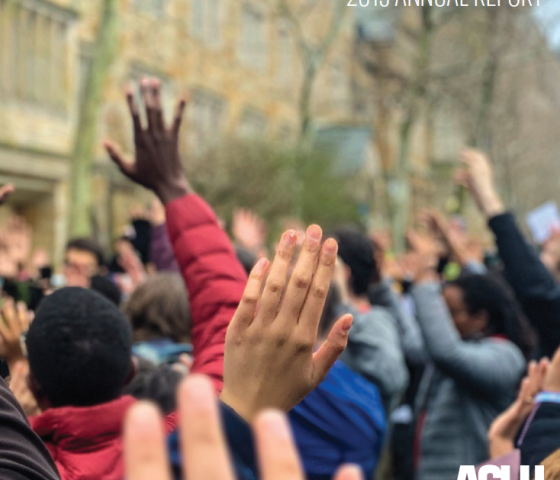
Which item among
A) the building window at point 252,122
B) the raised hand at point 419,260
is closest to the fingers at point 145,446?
the raised hand at point 419,260

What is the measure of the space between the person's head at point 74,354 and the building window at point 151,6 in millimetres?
19493

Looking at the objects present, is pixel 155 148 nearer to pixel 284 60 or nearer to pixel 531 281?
pixel 531 281

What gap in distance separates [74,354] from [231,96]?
80.4ft

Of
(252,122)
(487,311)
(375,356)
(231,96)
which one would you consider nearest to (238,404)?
(375,356)

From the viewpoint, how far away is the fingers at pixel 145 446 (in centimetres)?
77

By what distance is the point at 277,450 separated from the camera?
777 mm

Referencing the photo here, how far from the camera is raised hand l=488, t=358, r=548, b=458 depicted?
7.59ft

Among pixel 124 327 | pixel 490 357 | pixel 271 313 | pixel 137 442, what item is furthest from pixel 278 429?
pixel 490 357

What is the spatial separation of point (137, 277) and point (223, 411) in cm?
511

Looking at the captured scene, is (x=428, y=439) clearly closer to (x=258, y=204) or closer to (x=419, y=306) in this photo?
(x=419, y=306)

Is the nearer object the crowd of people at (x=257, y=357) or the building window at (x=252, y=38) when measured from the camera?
the crowd of people at (x=257, y=357)

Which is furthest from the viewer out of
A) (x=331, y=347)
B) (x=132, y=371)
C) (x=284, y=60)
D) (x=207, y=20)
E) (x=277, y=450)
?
(x=284, y=60)

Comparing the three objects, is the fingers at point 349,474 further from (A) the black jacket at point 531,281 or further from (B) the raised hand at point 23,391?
(A) the black jacket at point 531,281

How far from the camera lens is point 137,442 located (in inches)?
30.6
